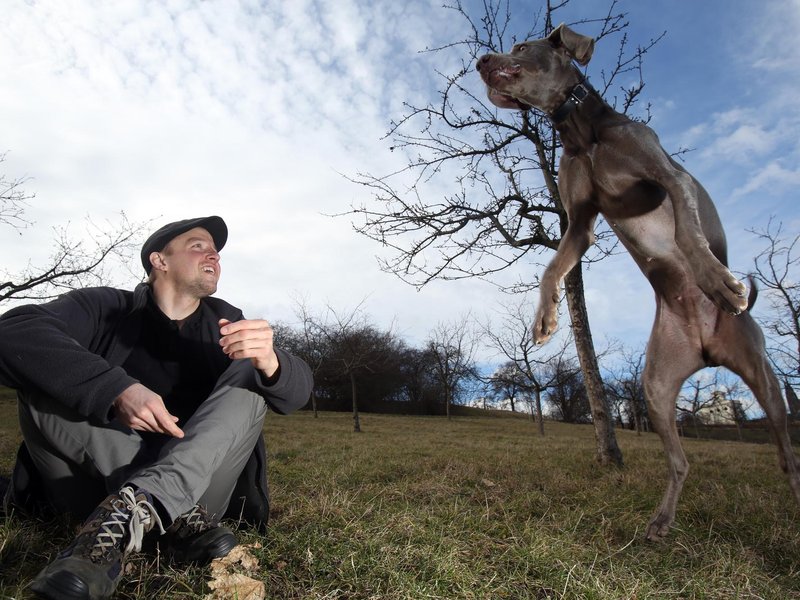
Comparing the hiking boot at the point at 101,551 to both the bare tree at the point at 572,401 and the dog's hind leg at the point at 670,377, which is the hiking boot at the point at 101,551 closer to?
the dog's hind leg at the point at 670,377

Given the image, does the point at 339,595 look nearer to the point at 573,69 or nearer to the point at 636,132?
the point at 636,132

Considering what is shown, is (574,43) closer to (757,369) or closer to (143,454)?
(757,369)

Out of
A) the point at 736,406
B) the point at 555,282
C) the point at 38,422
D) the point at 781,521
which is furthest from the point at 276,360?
the point at 736,406

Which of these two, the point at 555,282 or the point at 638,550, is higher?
the point at 555,282

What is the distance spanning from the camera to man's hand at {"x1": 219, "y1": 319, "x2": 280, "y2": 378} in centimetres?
219

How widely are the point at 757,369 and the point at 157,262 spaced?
3663 mm

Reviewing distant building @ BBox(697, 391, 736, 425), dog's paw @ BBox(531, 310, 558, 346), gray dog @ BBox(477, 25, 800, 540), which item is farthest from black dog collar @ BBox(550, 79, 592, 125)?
distant building @ BBox(697, 391, 736, 425)

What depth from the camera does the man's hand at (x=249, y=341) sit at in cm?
219

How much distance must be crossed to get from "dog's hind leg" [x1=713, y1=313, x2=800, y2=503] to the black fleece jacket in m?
2.48

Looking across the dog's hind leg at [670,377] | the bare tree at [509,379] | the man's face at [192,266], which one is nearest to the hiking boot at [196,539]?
the man's face at [192,266]

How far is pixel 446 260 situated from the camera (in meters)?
8.16

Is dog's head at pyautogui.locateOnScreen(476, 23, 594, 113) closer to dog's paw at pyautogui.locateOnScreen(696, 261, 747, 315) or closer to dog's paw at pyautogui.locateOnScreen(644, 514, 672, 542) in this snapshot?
dog's paw at pyautogui.locateOnScreen(696, 261, 747, 315)

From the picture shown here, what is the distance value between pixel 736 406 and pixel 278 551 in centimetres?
3941

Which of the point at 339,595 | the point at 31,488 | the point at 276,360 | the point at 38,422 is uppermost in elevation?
the point at 276,360
